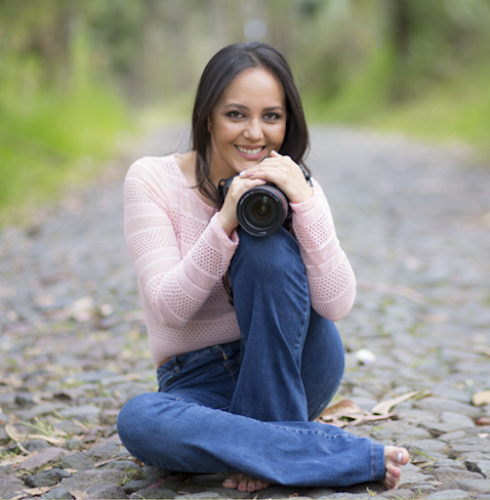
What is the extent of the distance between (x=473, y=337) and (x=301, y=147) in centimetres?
164

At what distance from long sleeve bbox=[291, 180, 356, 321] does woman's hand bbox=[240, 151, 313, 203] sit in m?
0.03

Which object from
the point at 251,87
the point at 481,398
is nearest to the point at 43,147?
the point at 251,87

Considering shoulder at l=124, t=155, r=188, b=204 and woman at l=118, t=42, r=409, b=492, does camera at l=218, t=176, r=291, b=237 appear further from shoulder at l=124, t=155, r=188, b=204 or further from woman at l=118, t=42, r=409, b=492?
shoulder at l=124, t=155, r=188, b=204

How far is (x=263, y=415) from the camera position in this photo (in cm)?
182

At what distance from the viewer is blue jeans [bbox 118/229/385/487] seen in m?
1.72

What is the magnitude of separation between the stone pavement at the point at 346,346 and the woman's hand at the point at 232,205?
0.69m

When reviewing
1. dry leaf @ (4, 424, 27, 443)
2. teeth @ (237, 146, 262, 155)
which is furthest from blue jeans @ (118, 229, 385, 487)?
dry leaf @ (4, 424, 27, 443)

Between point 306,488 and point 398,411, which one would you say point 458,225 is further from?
point 306,488

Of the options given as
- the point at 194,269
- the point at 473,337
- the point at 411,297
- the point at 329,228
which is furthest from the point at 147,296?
the point at 411,297

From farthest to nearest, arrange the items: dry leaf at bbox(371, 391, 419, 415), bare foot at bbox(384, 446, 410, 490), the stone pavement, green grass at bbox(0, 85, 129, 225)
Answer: green grass at bbox(0, 85, 129, 225), dry leaf at bbox(371, 391, 419, 415), the stone pavement, bare foot at bbox(384, 446, 410, 490)

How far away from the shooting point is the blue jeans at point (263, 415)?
1.72 metres

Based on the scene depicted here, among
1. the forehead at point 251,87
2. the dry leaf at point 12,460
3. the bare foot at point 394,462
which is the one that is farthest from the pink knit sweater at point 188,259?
the dry leaf at point 12,460

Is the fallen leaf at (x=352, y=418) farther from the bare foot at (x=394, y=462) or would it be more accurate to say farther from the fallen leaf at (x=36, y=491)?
the fallen leaf at (x=36, y=491)

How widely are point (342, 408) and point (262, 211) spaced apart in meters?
0.96
